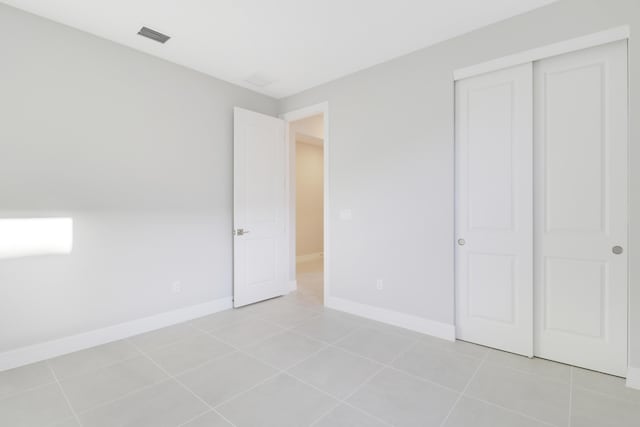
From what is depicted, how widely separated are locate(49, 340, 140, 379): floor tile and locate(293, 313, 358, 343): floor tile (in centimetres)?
151

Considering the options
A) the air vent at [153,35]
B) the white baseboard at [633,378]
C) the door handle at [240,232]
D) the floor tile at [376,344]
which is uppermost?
the air vent at [153,35]

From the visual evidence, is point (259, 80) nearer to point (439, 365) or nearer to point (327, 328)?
point (327, 328)

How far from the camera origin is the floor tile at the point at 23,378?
209 cm

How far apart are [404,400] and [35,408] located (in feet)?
7.54

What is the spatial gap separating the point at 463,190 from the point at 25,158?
3674 millimetres

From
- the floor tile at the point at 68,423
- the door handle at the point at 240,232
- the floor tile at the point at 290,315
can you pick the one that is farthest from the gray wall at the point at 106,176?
the floor tile at the point at 68,423

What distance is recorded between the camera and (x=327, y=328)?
3148 mm

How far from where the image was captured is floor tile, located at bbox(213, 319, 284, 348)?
2.83 meters

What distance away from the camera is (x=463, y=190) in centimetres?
281

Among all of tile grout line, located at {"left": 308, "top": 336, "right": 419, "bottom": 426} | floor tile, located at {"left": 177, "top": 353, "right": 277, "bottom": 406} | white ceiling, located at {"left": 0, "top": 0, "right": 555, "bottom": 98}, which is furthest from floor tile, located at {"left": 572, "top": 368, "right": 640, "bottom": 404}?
white ceiling, located at {"left": 0, "top": 0, "right": 555, "bottom": 98}

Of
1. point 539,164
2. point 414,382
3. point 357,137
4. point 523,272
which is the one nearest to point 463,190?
point 539,164

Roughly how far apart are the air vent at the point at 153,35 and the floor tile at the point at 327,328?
9.99 feet

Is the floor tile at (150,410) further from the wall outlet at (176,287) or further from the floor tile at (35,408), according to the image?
the wall outlet at (176,287)

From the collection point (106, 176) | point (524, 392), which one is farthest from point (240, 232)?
point (524, 392)
